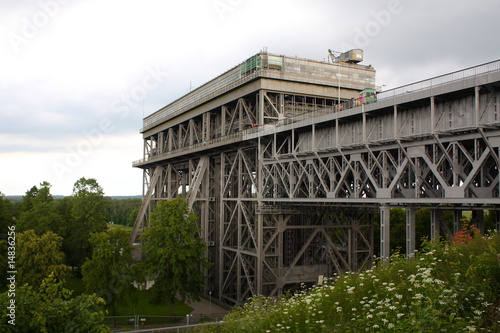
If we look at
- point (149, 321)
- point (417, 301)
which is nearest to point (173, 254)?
point (149, 321)

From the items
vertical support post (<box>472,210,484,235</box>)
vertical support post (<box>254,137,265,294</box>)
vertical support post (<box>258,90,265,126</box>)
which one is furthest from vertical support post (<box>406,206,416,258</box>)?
vertical support post (<box>258,90,265,126</box>)

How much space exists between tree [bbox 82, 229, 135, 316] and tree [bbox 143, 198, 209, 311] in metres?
1.62

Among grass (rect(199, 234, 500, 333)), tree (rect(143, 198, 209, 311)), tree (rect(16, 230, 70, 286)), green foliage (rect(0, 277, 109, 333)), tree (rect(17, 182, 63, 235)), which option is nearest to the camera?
green foliage (rect(0, 277, 109, 333))

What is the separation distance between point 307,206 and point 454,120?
1376 centimetres

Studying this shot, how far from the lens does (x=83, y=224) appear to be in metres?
43.8

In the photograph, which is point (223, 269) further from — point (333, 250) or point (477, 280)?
point (477, 280)

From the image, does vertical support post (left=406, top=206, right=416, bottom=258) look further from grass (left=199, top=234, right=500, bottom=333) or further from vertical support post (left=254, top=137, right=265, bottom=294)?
vertical support post (left=254, top=137, right=265, bottom=294)

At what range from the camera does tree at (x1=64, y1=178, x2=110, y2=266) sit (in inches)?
1686

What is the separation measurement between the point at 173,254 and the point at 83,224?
2018 centimetres

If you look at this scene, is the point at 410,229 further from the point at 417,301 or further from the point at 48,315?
the point at 48,315

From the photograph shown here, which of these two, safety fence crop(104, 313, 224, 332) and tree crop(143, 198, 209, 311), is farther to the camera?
tree crop(143, 198, 209, 311)

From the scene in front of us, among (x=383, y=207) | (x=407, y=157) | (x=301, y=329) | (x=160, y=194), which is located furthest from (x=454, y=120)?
(x=160, y=194)

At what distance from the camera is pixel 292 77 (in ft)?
99.9

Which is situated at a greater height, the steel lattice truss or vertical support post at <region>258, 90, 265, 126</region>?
vertical support post at <region>258, 90, 265, 126</region>
